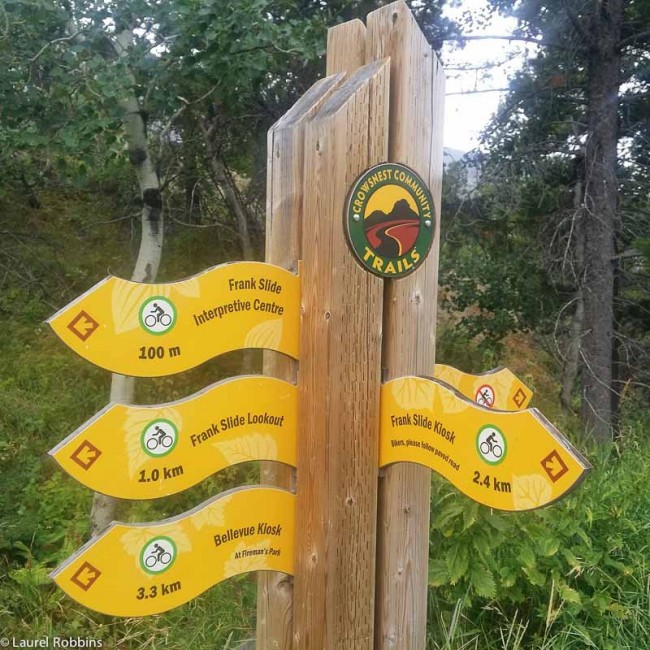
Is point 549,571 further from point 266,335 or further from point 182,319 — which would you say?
point 182,319

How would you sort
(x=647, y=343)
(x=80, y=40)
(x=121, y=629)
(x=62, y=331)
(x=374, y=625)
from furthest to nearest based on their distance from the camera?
(x=647, y=343), (x=80, y=40), (x=121, y=629), (x=374, y=625), (x=62, y=331)

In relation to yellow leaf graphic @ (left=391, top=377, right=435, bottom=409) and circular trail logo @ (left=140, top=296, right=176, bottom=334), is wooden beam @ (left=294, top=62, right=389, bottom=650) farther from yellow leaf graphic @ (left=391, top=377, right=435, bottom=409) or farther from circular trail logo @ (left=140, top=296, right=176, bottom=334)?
circular trail logo @ (left=140, top=296, right=176, bottom=334)

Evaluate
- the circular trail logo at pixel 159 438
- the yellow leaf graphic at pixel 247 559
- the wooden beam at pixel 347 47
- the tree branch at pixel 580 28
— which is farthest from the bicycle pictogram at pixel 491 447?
the tree branch at pixel 580 28

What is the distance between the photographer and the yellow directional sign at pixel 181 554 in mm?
1542

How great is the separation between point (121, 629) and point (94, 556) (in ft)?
7.93

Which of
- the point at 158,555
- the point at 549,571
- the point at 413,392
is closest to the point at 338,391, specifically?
the point at 413,392

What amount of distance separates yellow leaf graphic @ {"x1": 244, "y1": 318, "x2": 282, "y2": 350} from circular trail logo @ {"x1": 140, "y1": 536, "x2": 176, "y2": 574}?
1.75 feet

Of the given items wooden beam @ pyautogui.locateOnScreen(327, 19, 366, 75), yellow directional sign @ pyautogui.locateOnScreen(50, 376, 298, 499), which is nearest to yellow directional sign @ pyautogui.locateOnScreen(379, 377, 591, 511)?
yellow directional sign @ pyautogui.locateOnScreen(50, 376, 298, 499)

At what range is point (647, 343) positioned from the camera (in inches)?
281

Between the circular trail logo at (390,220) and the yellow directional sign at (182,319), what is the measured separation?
225 millimetres

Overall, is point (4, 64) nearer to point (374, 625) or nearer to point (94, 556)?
point (94, 556)

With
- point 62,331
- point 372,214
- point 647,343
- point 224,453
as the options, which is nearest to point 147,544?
point 224,453

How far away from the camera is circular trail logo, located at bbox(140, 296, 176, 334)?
1.58 meters

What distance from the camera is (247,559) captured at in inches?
68.3
